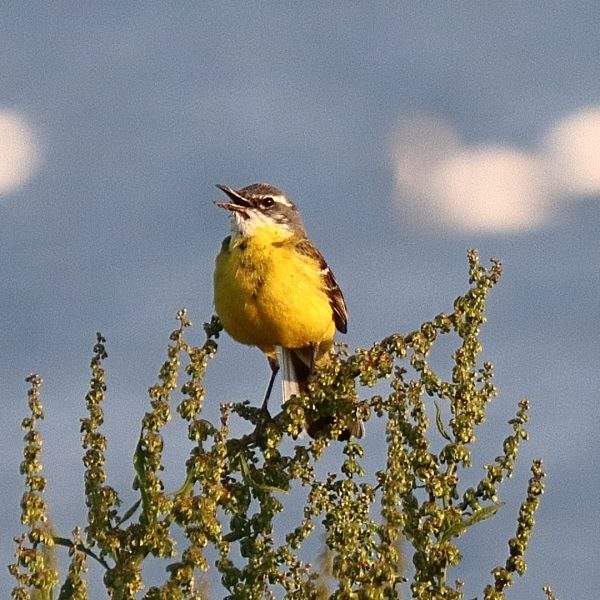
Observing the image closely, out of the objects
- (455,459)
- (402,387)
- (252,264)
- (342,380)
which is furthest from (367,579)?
(252,264)

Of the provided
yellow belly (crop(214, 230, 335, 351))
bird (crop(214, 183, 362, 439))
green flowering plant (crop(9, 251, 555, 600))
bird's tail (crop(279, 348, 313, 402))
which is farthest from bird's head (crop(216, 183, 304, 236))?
green flowering plant (crop(9, 251, 555, 600))

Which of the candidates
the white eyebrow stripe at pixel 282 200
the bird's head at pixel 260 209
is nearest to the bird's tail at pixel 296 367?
the bird's head at pixel 260 209

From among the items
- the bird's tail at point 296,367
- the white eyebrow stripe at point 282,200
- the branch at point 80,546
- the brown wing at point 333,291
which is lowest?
the branch at point 80,546

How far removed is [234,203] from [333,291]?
1354 mm

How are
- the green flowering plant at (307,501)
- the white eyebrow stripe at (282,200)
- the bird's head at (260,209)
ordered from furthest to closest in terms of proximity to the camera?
1. the white eyebrow stripe at (282,200)
2. the bird's head at (260,209)
3. the green flowering plant at (307,501)

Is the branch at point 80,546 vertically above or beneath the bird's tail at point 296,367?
beneath

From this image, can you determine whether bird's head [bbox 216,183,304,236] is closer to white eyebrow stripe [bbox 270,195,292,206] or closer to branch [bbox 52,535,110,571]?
white eyebrow stripe [bbox 270,195,292,206]

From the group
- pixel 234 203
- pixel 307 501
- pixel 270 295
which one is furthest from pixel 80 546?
pixel 234 203

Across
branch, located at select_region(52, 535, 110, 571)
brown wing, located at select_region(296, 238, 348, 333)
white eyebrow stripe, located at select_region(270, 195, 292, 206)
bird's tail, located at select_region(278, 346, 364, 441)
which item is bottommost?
branch, located at select_region(52, 535, 110, 571)

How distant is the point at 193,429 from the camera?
7219 millimetres

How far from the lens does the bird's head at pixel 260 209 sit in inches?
480

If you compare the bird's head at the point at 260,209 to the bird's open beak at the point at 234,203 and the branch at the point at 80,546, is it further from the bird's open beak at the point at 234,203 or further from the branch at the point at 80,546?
the branch at the point at 80,546

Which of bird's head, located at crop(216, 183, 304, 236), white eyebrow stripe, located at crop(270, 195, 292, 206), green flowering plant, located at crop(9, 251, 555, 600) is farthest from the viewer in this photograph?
white eyebrow stripe, located at crop(270, 195, 292, 206)

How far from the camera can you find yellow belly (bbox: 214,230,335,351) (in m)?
11.4
